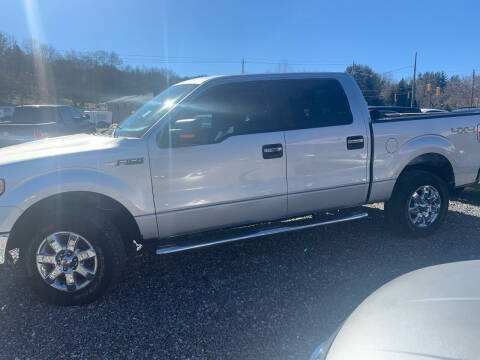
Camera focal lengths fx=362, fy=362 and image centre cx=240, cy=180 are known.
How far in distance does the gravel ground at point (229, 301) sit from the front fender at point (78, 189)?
0.78 meters

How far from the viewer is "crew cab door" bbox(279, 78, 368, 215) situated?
3820 millimetres

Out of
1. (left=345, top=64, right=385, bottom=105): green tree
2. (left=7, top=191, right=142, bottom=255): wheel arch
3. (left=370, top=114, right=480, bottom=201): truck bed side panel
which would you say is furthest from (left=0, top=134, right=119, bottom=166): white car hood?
(left=345, top=64, right=385, bottom=105): green tree

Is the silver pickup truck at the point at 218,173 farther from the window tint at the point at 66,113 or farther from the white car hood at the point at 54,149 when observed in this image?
the window tint at the point at 66,113

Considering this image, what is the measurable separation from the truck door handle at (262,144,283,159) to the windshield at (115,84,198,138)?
978mm

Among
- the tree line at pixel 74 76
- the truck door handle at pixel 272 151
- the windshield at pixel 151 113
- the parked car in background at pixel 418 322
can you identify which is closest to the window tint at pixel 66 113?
the windshield at pixel 151 113

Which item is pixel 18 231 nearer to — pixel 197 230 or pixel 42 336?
pixel 42 336

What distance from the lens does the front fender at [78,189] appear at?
2.91m

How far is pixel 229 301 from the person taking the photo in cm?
322

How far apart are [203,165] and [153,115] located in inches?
30.4

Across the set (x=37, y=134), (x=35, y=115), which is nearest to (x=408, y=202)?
(x=37, y=134)

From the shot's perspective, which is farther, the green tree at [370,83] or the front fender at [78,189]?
the green tree at [370,83]

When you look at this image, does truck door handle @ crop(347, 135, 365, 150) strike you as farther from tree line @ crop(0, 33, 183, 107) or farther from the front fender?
tree line @ crop(0, 33, 183, 107)

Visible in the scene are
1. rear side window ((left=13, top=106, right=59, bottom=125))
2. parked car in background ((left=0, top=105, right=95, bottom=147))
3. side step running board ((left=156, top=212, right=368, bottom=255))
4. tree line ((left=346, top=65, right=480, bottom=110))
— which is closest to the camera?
side step running board ((left=156, top=212, right=368, bottom=255))

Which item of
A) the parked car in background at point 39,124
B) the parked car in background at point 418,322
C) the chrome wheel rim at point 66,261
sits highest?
the parked car in background at point 39,124
